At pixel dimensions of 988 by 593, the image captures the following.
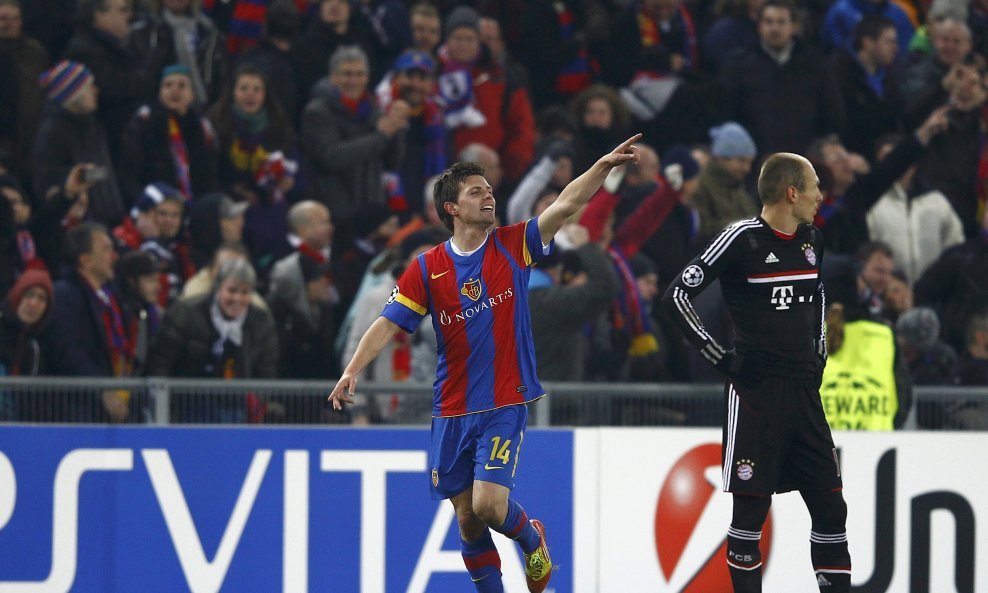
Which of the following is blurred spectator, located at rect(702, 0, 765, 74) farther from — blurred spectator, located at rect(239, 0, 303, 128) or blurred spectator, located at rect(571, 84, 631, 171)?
blurred spectator, located at rect(239, 0, 303, 128)

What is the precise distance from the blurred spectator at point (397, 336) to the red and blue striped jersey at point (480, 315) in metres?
2.44

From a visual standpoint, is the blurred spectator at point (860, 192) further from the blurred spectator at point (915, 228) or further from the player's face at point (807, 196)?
the player's face at point (807, 196)

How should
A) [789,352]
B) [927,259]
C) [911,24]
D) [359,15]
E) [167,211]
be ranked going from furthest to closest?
[911,24]
[359,15]
[927,259]
[167,211]
[789,352]

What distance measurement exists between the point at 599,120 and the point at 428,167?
1.57 metres

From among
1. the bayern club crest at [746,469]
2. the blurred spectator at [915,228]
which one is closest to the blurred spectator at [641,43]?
the blurred spectator at [915,228]

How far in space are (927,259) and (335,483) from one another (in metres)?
5.39

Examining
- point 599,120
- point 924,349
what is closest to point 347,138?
point 599,120

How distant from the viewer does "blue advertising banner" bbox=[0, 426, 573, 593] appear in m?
9.73

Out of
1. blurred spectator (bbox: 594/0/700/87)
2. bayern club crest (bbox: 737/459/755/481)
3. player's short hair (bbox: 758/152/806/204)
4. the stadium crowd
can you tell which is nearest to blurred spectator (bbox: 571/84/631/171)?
the stadium crowd

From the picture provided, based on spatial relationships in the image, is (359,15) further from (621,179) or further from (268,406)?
(268,406)

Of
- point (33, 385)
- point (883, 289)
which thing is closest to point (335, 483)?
point (33, 385)

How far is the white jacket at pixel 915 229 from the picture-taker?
1288 centimetres

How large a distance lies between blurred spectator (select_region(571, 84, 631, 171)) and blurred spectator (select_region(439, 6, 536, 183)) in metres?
0.46

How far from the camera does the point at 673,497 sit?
980cm
